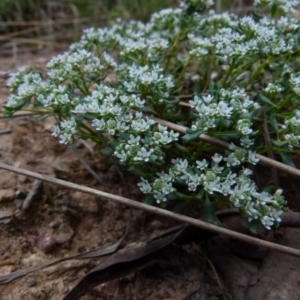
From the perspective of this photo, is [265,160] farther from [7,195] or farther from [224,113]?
[7,195]

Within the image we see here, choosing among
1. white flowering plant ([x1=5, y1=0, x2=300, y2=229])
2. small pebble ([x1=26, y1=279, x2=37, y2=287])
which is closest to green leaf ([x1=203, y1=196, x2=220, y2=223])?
white flowering plant ([x1=5, y1=0, x2=300, y2=229])

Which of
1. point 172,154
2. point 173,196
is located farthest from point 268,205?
point 172,154

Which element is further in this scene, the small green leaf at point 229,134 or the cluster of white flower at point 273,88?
the cluster of white flower at point 273,88

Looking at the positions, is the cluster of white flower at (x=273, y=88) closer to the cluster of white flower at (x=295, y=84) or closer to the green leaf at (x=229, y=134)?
the cluster of white flower at (x=295, y=84)

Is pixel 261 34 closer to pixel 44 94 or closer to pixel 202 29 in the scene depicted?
pixel 202 29

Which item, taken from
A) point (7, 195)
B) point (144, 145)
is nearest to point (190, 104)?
point (144, 145)

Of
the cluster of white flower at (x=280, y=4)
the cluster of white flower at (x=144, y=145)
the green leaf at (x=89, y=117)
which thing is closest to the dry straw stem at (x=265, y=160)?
the cluster of white flower at (x=144, y=145)
